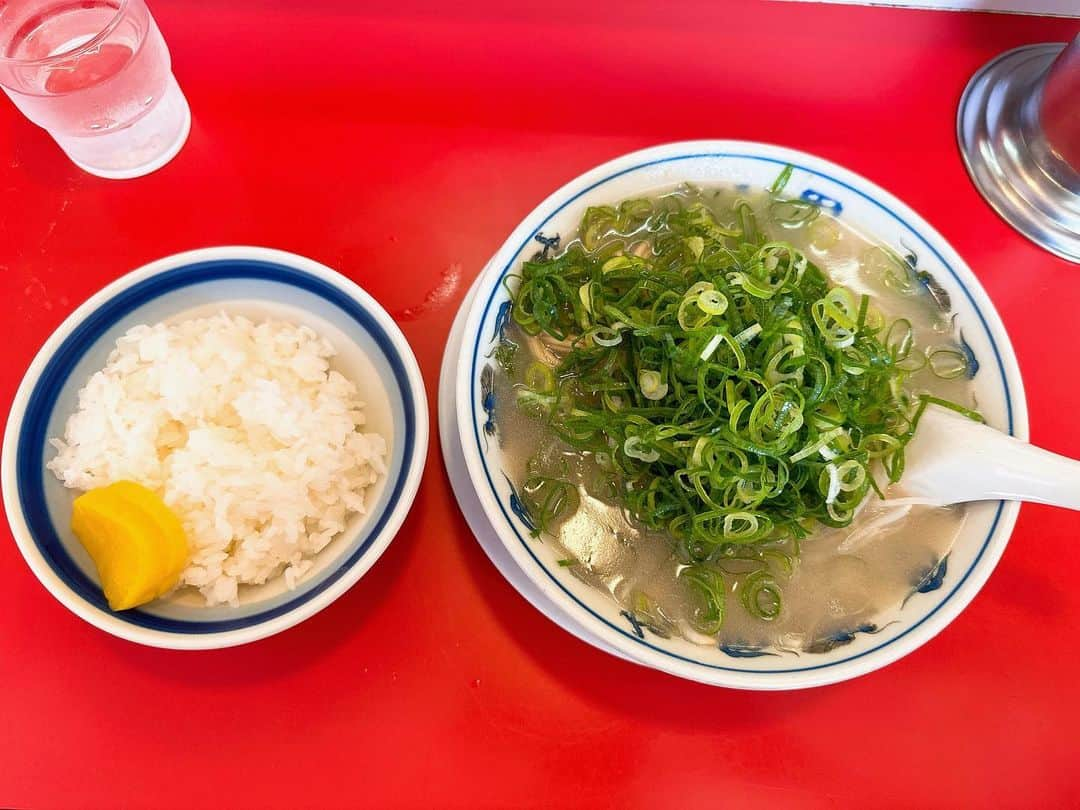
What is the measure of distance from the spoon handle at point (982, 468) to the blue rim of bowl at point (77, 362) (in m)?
0.81

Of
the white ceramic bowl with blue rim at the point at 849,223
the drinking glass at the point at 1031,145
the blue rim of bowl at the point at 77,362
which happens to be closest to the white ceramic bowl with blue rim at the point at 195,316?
the blue rim of bowl at the point at 77,362

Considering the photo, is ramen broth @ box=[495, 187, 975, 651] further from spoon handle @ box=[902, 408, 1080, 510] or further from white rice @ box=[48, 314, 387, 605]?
white rice @ box=[48, 314, 387, 605]

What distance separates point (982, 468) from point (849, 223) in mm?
507

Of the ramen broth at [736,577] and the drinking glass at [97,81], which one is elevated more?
the drinking glass at [97,81]

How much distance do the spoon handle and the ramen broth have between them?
0.22 ft

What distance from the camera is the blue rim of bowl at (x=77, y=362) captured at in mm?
1030

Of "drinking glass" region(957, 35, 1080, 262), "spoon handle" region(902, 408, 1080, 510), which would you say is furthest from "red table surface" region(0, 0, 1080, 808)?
"spoon handle" region(902, 408, 1080, 510)

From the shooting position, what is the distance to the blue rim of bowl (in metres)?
1.03

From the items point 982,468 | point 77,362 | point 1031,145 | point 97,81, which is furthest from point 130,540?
point 1031,145

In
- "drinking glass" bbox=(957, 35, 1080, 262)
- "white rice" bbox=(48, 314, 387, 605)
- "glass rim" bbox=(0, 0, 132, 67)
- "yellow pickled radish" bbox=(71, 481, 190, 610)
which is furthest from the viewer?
"drinking glass" bbox=(957, 35, 1080, 262)

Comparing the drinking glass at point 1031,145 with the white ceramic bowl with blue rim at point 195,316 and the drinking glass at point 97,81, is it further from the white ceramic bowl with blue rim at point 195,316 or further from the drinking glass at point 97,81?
the drinking glass at point 97,81

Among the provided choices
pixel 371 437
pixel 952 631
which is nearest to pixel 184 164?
pixel 371 437

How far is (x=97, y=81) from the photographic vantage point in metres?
1.34

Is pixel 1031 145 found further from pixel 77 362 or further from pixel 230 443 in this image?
pixel 77 362
